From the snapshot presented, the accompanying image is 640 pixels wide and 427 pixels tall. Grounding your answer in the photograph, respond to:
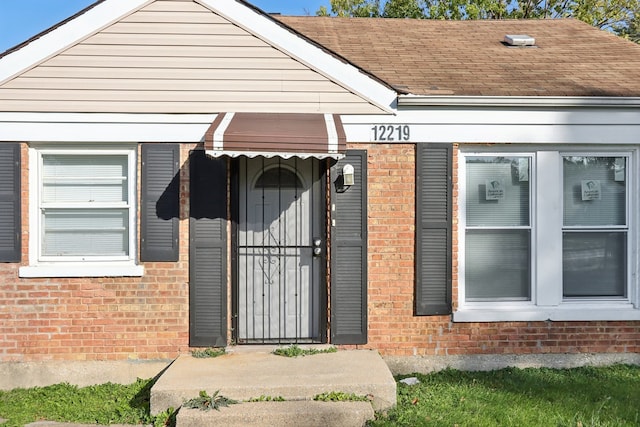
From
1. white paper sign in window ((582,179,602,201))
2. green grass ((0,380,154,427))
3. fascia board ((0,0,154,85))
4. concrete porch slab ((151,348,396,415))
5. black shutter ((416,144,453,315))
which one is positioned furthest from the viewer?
white paper sign in window ((582,179,602,201))

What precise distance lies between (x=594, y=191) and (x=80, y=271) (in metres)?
5.97

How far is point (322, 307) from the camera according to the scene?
20.0ft

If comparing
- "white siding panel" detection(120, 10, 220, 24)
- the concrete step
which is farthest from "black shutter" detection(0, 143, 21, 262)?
the concrete step

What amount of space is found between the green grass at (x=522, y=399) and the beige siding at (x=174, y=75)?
3127 millimetres

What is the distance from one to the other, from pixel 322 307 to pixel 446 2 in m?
17.1

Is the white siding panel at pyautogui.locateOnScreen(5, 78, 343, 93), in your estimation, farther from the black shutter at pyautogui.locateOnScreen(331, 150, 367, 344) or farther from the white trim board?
the black shutter at pyautogui.locateOnScreen(331, 150, 367, 344)

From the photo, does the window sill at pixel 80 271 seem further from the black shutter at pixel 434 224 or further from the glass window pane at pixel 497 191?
the glass window pane at pixel 497 191

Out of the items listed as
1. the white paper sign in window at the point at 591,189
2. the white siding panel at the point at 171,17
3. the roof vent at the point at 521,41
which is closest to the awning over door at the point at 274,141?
the white siding panel at the point at 171,17

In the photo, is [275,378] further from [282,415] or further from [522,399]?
[522,399]

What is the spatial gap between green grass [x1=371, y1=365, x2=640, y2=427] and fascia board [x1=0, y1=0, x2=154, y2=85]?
5.02m

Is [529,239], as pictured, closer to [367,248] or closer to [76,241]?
[367,248]

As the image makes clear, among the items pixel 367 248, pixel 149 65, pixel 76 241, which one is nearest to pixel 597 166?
pixel 367 248

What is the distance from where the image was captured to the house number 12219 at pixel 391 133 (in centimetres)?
598

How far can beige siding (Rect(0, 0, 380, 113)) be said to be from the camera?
5.83 meters
